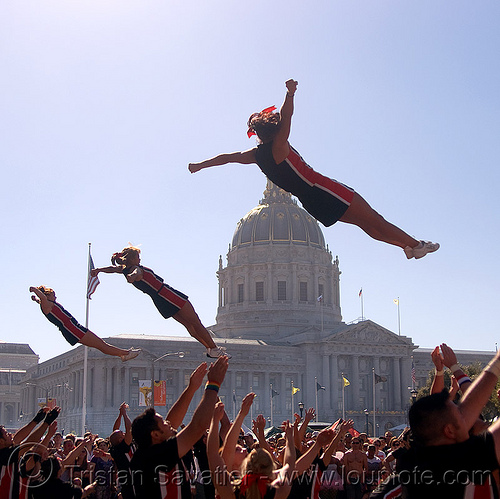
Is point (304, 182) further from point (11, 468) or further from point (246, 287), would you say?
point (246, 287)

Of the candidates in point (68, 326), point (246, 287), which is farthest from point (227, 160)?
point (246, 287)

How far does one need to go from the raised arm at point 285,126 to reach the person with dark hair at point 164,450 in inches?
90.3

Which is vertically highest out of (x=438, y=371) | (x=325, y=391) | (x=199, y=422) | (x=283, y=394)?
(x=438, y=371)

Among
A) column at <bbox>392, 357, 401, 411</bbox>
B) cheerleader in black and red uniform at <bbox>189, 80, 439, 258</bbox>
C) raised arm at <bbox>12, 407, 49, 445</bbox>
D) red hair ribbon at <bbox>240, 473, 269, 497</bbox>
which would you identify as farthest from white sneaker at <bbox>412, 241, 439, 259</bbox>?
column at <bbox>392, 357, 401, 411</bbox>

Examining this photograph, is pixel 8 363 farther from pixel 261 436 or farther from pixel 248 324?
pixel 261 436

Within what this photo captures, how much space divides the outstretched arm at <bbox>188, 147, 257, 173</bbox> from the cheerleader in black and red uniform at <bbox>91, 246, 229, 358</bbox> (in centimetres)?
210

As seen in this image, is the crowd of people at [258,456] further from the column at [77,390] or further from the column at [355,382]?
the column at [355,382]

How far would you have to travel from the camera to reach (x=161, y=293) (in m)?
10.3

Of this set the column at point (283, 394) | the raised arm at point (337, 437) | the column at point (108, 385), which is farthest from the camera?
the column at point (283, 394)

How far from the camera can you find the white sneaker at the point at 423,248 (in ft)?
27.1

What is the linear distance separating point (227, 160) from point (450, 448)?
4262 millimetres

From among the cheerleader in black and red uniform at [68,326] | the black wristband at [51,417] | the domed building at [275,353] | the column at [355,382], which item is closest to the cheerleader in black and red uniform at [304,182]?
the black wristband at [51,417]

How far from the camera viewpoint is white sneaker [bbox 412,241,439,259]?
8.27m

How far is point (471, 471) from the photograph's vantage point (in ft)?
16.3
